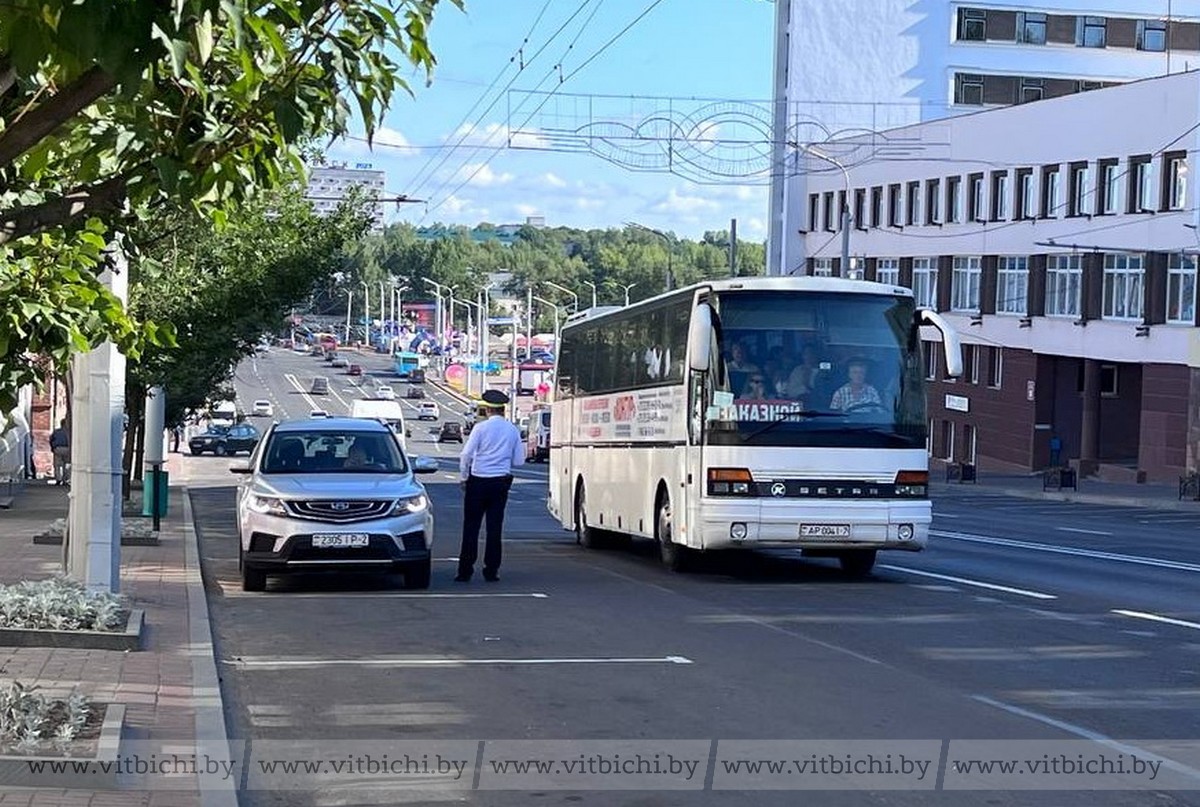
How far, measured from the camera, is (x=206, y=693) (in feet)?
32.6

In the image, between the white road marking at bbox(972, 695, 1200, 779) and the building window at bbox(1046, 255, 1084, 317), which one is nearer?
the white road marking at bbox(972, 695, 1200, 779)

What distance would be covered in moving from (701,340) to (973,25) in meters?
63.7

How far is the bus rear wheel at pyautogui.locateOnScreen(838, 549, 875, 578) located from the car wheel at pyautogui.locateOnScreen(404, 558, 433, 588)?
183 inches

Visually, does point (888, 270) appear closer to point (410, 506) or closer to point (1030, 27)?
point (1030, 27)

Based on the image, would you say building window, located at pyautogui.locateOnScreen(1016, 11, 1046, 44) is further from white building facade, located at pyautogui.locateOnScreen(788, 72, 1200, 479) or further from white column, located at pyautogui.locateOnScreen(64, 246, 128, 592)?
white column, located at pyautogui.locateOnScreen(64, 246, 128, 592)

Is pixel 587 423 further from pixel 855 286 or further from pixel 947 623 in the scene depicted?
pixel 947 623

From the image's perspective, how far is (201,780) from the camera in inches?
302

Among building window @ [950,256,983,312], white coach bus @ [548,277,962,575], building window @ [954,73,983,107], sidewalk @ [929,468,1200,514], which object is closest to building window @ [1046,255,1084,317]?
building window @ [950,256,983,312]

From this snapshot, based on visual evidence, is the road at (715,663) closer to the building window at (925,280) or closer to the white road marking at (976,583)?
the white road marking at (976,583)

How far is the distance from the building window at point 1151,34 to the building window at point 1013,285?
1891 cm

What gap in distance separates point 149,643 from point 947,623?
6220mm

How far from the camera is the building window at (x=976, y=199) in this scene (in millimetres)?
67125

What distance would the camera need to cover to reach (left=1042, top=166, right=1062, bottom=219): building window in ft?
201

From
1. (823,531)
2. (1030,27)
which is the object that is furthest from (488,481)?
(1030,27)
